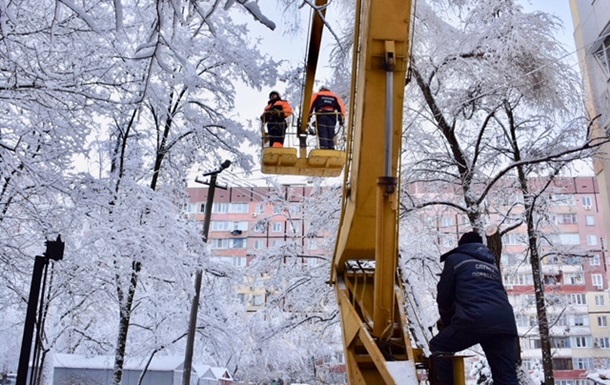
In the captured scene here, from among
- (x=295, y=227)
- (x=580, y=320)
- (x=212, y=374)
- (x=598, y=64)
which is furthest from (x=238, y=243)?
(x=598, y=64)

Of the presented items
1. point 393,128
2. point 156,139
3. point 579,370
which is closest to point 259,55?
point 156,139

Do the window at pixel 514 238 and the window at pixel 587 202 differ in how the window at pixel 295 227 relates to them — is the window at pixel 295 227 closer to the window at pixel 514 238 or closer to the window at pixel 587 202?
the window at pixel 514 238

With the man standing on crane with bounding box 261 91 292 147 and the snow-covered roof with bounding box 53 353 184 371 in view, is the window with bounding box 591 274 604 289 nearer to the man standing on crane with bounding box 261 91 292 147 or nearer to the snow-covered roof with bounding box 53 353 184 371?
the snow-covered roof with bounding box 53 353 184 371

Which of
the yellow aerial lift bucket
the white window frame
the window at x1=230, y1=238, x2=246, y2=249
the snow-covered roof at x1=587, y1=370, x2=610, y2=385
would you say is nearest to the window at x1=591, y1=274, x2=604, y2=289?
the window at x1=230, y1=238, x2=246, y2=249

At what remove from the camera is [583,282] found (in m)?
43.9

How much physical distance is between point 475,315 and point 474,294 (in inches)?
5.6

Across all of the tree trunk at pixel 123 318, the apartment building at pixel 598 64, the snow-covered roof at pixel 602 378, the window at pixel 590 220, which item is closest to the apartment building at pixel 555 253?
the window at pixel 590 220

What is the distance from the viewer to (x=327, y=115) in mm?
8242

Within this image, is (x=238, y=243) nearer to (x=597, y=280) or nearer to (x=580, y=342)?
(x=580, y=342)

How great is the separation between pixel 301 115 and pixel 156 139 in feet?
22.6

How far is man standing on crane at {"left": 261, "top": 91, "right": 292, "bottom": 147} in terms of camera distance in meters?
8.45

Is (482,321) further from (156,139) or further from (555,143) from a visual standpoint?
(156,139)

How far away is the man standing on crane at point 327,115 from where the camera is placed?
8.18 meters

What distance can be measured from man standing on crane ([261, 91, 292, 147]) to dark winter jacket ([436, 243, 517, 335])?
4594 mm
